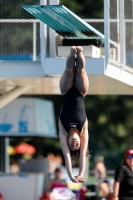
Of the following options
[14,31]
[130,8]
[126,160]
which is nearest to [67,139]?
[126,160]

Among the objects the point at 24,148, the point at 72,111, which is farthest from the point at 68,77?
the point at 24,148

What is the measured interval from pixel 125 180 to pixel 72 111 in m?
2.88

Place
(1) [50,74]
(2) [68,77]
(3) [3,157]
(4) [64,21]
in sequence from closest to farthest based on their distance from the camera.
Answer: (2) [68,77] < (4) [64,21] < (1) [50,74] < (3) [3,157]

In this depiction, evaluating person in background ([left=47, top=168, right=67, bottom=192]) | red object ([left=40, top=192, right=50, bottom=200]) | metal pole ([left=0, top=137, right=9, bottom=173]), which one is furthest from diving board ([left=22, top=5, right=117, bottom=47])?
metal pole ([left=0, top=137, right=9, bottom=173])

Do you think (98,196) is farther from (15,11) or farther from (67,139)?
(67,139)

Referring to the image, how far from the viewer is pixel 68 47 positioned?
46.9ft

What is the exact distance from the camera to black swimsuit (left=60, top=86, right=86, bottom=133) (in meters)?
11.5

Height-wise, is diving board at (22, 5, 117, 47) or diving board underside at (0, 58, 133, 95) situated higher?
diving board at (22, 5, 117, 47)

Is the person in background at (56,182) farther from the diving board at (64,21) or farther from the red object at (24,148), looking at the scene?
the red object at (24,148)

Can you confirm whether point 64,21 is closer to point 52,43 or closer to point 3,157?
point 52,43

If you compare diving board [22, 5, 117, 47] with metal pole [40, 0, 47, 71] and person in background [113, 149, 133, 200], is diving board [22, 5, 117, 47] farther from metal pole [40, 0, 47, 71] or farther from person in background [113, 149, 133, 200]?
person in background [113, 149, 133, 200]

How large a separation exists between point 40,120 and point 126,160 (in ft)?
20.2

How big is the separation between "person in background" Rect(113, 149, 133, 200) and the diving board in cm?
250

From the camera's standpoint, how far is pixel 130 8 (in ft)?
50.4
